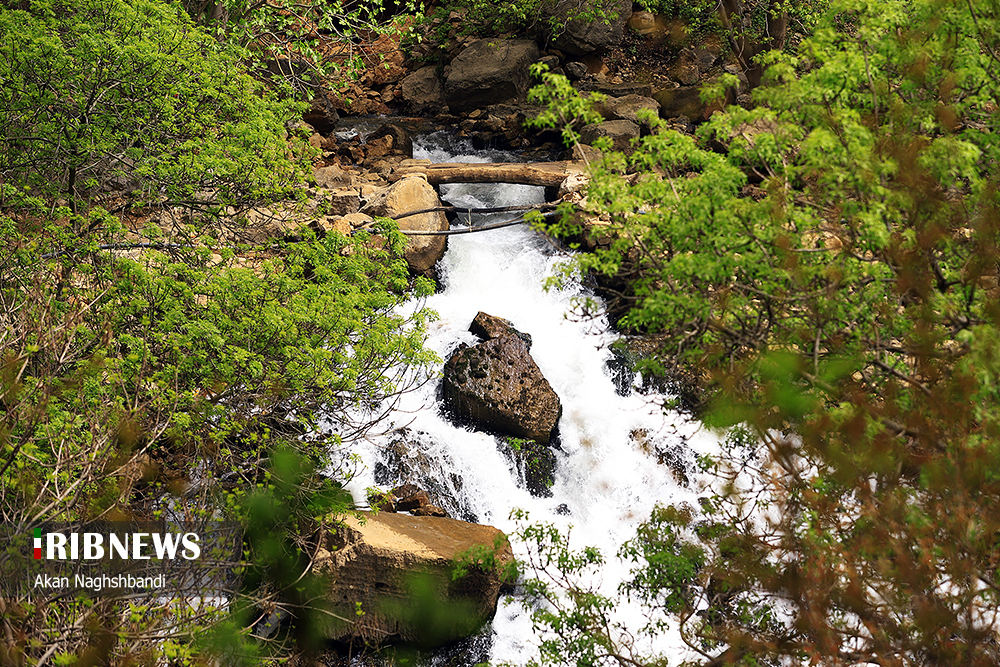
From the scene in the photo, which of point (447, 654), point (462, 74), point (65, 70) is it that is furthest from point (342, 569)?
point (462, 74)

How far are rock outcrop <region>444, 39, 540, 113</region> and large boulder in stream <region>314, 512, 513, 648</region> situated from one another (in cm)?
1348

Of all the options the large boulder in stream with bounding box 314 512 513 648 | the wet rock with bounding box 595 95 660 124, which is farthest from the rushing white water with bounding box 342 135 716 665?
the wet rock with bounding box 595 95 660 124

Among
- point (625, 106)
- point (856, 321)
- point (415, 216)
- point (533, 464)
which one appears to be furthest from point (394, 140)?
point (856, 321)

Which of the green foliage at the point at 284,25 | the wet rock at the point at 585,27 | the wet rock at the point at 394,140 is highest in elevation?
the green foliage at the point at 284,25

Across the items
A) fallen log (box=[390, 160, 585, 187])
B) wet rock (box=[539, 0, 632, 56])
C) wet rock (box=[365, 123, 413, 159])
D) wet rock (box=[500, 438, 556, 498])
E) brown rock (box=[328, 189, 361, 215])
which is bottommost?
wet rock (box=[500, 438, 556, 498])

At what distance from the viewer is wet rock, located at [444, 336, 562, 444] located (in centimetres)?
1117

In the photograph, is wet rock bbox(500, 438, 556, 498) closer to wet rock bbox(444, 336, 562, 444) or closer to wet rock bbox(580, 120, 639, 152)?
wet rock bbox(444, 336, 562, 444)

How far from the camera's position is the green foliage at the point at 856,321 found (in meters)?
4.46

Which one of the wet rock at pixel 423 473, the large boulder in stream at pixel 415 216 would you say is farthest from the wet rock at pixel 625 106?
the wet rock at pixel 423 473

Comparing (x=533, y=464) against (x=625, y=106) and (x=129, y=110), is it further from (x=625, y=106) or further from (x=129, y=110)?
(x=625, y=106)

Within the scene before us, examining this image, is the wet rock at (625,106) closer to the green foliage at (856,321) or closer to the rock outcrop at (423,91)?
the rock outcrop at (423,91)

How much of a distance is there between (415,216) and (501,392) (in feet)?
14.6

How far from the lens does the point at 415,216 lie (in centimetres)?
1391

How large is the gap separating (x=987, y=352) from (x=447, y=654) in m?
6.87
